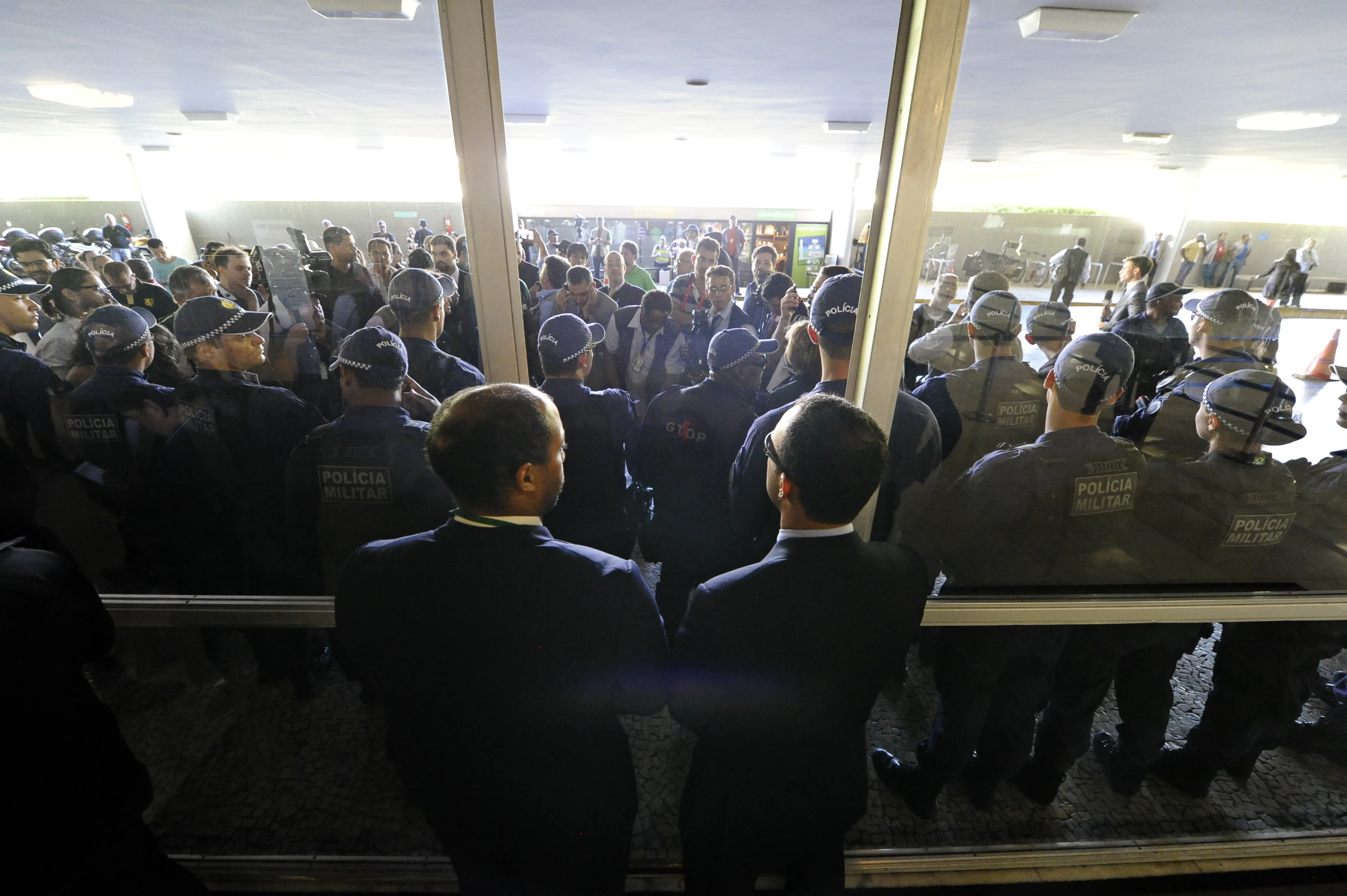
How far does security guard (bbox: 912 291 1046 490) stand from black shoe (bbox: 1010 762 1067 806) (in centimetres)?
134

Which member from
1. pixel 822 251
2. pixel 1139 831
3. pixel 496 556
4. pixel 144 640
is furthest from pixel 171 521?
pixel 822 251

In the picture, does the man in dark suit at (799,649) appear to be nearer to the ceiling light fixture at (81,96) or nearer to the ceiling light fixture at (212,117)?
the ceiling light fixture at (212,117)

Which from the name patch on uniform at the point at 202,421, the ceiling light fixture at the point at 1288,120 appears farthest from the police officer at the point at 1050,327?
the name patch on uniform at the point at 202,421

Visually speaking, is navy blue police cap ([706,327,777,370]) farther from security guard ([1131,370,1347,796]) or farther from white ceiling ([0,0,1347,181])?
security guard ([1131,370,1347,796])

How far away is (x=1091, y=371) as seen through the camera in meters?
1.96

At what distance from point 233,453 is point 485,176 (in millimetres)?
1687

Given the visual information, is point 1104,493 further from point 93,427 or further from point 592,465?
point 93,427

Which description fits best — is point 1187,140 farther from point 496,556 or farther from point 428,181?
point 496,556

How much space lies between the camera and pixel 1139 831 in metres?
2.32

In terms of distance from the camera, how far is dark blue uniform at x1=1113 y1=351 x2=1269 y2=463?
257 centimetres

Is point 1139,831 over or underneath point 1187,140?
underneath

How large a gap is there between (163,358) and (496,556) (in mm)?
2528

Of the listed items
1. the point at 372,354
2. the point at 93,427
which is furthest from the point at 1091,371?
the point at 93,427

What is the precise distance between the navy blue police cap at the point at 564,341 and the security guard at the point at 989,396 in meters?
1.79
